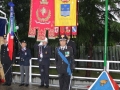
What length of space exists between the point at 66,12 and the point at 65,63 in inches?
87.3

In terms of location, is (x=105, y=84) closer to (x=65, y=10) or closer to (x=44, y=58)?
(x=44, y=58)

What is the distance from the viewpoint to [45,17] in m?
9.48

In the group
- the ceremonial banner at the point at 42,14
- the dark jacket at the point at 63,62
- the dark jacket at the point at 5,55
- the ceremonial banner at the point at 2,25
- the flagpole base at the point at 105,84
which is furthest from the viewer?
the ceremonial banner at the point at 2,25

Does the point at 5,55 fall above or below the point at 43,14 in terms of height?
below

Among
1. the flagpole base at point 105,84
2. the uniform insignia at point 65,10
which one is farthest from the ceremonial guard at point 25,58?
the flagpole base at point 105,84

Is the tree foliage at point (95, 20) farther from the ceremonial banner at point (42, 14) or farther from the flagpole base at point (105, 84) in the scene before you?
the flagpole base at point (105, 84)

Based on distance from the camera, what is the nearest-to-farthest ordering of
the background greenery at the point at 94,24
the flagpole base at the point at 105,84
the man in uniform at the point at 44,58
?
the flagpole base at the point at 105,84, the man in uniform at the point at 44,58, the background greenery at the point at 94,24

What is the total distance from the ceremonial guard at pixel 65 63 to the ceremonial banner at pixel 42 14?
2.32 meters

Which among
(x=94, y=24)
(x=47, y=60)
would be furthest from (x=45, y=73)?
(x=94, y=24)

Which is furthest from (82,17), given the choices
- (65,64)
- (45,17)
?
(65,64)

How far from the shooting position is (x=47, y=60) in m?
8.70

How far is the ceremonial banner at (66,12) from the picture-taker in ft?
28.7

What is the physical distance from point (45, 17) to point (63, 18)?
912mm

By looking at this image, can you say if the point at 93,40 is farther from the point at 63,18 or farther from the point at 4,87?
the point at 4,87
